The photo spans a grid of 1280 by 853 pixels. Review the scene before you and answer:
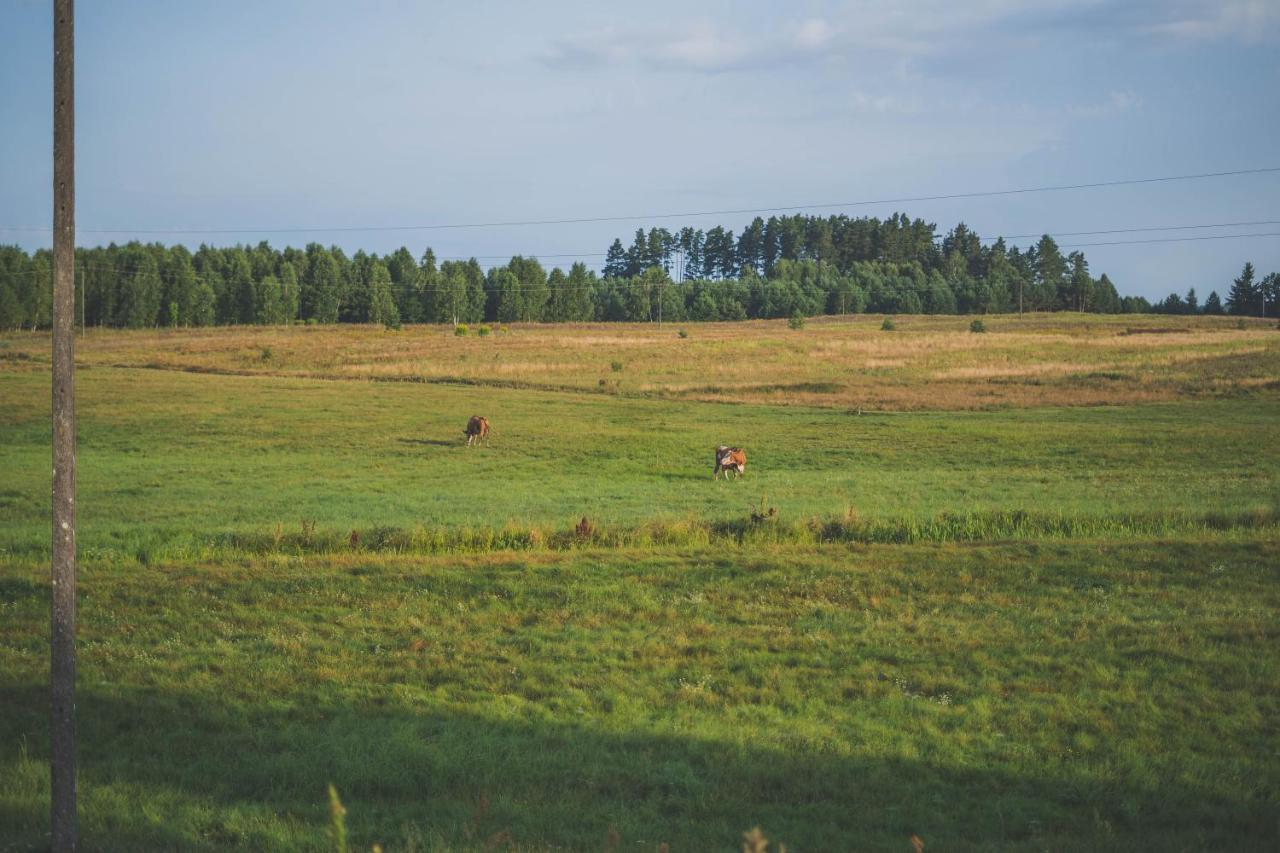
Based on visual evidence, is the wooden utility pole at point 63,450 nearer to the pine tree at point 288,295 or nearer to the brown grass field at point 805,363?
the brown grass field at point 805,363

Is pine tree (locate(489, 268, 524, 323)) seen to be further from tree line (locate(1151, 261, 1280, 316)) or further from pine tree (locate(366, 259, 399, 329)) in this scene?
tree line (locate(1151, 261, 1280, 316))

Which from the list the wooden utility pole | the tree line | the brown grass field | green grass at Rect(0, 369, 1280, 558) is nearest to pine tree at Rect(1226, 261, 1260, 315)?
the tree line

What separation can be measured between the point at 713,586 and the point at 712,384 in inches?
1889

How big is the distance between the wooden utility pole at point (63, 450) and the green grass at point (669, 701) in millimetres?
798

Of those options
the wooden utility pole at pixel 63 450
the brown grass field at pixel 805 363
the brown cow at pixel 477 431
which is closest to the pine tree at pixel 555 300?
the brown grass field at pixel 805 363

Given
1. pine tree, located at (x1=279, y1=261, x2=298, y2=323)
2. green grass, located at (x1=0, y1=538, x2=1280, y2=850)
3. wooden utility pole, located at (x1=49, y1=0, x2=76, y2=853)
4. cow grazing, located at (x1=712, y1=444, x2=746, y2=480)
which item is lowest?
green grass, located at (x1=0, y1=538, x2=1280, y2=850)

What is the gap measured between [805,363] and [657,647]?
67.3 meters

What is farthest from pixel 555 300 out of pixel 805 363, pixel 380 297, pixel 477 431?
pixel 477 431

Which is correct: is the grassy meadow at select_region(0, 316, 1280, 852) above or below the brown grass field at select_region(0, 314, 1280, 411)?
below

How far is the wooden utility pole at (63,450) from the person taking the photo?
7.33 meters

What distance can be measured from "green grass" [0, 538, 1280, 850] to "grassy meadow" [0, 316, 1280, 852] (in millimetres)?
56

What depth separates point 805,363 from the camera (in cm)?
8000

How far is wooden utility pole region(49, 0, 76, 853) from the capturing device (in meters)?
7.33

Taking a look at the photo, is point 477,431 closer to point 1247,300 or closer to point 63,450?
point 63,450
